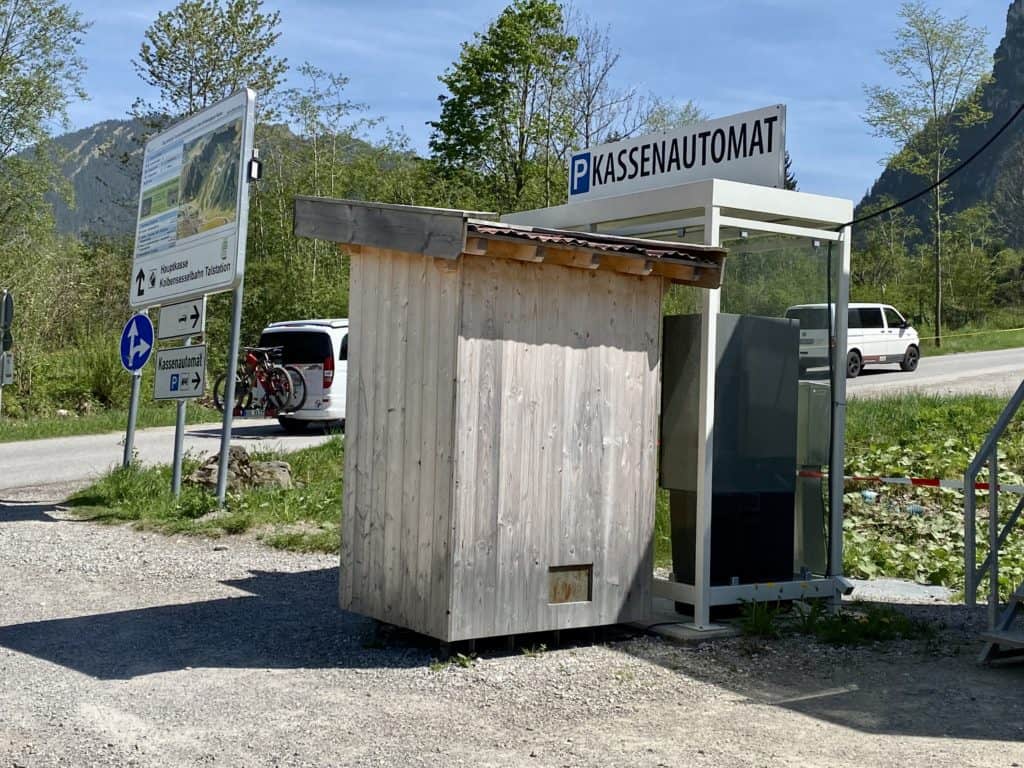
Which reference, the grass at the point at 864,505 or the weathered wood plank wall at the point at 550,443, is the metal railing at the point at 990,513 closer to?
the weathered wood plank wall at the point at 550,443

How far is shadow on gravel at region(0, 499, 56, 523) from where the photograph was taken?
1237 cm

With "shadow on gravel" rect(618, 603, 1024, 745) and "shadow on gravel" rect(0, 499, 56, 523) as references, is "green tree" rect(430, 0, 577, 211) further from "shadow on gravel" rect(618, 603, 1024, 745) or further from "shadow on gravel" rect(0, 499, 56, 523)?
"shadow on gravel" rect(618, 603, 1024, 745)

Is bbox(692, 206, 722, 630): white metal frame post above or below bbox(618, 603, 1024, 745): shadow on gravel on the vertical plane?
above

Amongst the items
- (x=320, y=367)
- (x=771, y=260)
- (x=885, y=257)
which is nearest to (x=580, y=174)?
(x=771, y=260)

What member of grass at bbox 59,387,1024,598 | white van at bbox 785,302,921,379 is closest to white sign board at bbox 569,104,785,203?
grass at bbox 59,387,1024,598

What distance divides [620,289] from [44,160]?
107ft

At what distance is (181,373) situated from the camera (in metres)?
13.1

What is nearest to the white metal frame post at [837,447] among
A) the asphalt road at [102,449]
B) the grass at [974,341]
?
the asphalt road at [102,449]

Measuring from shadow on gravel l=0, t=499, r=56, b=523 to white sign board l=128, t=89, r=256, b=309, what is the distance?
265cm

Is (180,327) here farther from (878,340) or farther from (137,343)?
(878,340)

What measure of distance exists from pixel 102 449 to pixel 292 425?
3234 mm

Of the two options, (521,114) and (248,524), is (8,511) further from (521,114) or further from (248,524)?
(521,114)

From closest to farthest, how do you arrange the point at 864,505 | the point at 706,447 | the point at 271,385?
the point at 706,447 < the point at 864,505 < the point at 271,385

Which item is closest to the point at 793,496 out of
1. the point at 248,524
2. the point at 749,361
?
the point at 749,361
